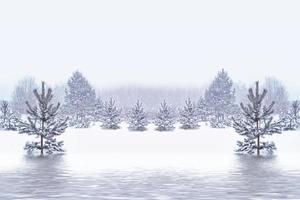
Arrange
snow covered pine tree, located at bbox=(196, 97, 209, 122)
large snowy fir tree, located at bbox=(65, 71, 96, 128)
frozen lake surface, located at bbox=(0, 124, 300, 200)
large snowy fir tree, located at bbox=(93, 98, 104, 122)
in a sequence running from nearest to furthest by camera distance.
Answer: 1. frozen lake surface, located at bbox=(0, 124, 300, 200)
2. large snowy fir tree, located at bbox=(65, 71, 96, 128)
3. large snowy fir tree, located at bbox=(93, 98, 104, 122)
4. snow covered pine tree, located at bbox=(196, 97, 209, 122)

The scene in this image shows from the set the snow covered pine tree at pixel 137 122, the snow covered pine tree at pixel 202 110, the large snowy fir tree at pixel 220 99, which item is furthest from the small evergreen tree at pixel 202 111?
the snow covered pine tree at pixel 137 122

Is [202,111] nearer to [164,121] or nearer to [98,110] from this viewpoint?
[98,110]

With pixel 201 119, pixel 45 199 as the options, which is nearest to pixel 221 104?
pixel 201 119

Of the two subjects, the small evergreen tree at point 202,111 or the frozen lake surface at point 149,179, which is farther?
the small evergreen tree at point 202,111

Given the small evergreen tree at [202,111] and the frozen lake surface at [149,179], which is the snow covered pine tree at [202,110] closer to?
the small evergreen tree at [202,111]

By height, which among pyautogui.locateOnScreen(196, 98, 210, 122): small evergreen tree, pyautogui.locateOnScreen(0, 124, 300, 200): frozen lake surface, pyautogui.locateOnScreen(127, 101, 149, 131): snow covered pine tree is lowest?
pyautogui.locateOnScreen(0, 124, 300, 200): frozen lake surface

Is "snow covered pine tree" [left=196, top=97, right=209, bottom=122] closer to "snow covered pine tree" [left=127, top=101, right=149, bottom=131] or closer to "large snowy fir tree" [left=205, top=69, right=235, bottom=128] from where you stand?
"large snowy fir tree" [left=205, top=69, right=235, bottom=128]

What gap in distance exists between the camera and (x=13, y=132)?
59.3 metres

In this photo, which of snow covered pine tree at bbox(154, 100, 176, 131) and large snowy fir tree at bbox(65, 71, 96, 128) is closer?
snow covered pine tree at bbox(154, 100, 176, 131)

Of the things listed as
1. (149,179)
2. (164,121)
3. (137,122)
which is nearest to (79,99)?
(137,122)

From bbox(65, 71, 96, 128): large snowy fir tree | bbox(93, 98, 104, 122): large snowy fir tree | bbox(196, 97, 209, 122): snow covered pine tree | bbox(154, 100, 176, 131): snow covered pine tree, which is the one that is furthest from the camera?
bbox(196, 97, 209, 122): snow covered pine tree

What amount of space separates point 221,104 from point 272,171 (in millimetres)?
56768

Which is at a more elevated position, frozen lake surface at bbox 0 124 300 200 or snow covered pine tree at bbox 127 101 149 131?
snow covered pine tree at bbox 127 101 149 131

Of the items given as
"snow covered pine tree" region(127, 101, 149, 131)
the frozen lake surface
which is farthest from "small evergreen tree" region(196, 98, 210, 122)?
the frozen lake surface
